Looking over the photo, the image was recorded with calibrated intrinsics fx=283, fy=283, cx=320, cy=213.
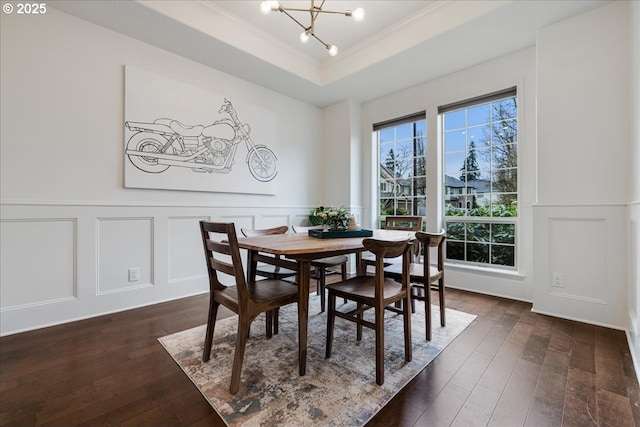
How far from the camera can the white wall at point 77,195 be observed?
7.38ft

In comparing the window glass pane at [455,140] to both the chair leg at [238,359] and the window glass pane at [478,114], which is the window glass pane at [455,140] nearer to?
the window glass pane at [478,114]

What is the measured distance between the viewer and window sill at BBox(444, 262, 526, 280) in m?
3.07

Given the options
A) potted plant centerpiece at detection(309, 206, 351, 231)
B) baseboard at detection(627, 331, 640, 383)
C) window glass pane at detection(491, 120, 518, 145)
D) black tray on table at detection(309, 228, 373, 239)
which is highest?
window glass pane at detection(491, 120, 518, 145)

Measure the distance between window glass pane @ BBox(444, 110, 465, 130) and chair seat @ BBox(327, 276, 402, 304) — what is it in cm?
262

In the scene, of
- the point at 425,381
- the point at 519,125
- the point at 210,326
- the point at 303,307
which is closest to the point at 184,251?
the point at 210,326

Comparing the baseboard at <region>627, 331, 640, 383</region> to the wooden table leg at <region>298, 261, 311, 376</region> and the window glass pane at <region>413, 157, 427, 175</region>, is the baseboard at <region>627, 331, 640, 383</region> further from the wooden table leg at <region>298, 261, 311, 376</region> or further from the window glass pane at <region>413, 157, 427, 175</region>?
the window glass pane at <region>413, 157, 427, 175</region>

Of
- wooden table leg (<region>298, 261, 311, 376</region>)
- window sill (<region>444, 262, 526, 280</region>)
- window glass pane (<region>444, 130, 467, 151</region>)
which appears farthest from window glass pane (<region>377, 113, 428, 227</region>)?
wooden table leg (<region>298, 261, 311, 376</region>)

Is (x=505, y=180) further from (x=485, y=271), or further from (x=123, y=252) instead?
(x=123, y=252)

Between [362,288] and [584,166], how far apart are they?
2.31 m

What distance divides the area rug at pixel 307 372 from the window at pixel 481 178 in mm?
1267

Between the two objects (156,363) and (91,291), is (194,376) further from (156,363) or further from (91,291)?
(91,291)

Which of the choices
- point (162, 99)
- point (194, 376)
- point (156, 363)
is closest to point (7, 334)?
point (156, 363)

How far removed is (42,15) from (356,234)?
316cm

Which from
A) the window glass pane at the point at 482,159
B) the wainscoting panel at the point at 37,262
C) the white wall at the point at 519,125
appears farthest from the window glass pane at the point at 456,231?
the wainscoting panel at the point at 37,262
